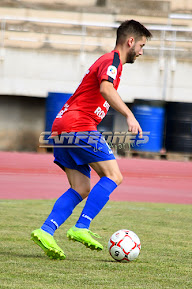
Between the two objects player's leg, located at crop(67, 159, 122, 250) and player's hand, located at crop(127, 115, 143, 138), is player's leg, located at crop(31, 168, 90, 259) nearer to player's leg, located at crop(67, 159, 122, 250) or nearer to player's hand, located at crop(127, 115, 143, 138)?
player's leg, located at crop(67, 159, 122, 250)

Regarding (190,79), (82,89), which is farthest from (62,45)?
(82,89)

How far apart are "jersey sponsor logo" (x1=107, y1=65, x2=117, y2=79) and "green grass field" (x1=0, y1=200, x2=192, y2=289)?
1602 mm

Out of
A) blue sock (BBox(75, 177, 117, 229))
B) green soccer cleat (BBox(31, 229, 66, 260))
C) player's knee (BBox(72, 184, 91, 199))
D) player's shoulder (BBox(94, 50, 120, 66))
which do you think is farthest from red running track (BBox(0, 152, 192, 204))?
player's shoulder (BBox(94, 50, 120, 66))

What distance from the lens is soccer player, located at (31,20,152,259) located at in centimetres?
530

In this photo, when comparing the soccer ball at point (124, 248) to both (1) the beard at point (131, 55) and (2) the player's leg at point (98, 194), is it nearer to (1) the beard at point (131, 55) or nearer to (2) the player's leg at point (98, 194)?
(2) the player's leg at point (98, 194)

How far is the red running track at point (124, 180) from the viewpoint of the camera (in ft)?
39.0

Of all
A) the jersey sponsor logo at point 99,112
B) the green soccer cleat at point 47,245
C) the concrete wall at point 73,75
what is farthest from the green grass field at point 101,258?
the concrete wall at point 73,75

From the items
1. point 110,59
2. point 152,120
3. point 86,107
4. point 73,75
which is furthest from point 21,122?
point 110,59

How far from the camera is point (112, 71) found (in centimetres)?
524

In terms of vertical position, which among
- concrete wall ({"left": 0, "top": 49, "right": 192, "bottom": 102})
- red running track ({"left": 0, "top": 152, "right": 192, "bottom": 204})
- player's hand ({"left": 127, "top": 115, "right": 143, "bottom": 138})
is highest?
player's hand ({"left": 127, "top": 115, "right": 143, "bottom": 138})

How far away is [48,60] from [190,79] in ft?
15.4

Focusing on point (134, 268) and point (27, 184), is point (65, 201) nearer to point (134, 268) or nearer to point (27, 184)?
point (134, 268)

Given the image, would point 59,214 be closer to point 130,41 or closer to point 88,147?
point 88,147

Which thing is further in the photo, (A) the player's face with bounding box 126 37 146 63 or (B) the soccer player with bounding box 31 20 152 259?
(A) the player's face with bounding box 126 37 146 63
